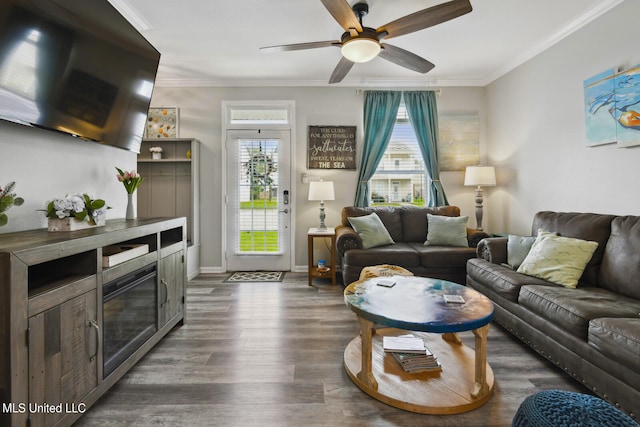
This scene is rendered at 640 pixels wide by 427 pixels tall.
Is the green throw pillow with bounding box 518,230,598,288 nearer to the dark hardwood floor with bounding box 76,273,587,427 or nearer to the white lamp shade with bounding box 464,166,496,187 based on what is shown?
the dark hardwood floor with bounding box 76,273,587,427

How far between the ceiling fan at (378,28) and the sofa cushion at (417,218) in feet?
6.20

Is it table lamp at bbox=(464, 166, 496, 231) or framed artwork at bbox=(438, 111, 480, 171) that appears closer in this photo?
table lamp at bbox=(464, 166, 496, 231)

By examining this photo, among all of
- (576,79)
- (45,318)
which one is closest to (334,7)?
(45,318)

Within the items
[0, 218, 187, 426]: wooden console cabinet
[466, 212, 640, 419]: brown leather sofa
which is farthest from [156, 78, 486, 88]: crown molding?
[0, 218, 187, 426]: wooden console cabinet

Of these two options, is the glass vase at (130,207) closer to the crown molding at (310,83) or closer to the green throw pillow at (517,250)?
the crown molding at (310,83)

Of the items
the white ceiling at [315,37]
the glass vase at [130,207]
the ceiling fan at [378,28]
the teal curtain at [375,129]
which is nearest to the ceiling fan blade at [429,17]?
the ceiling fan at [378,28]

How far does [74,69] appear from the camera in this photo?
1.77 m

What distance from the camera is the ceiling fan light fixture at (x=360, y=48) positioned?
2307mm

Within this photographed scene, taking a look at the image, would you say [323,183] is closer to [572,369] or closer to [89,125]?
[89,125]

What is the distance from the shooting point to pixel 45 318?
49.3 inches

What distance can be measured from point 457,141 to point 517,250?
2254 mm

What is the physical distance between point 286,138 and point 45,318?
351 centimetres

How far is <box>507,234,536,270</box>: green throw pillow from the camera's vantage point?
2594mm

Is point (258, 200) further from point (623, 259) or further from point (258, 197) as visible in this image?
point (623, 259)
